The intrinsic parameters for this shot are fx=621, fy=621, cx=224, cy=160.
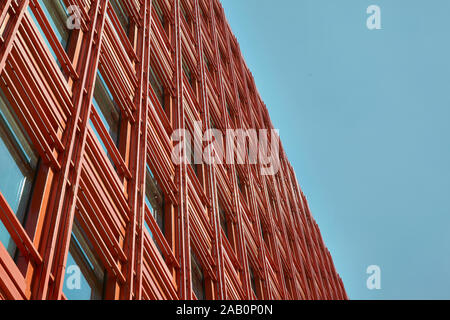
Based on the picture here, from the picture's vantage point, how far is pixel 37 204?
13.1m

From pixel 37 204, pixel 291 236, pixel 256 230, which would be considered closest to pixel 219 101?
pixel 256 230

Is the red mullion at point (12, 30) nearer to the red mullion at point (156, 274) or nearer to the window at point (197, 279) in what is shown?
the red mullion at point (156, 274)

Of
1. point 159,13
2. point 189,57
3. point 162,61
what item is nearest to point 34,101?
point 162,61

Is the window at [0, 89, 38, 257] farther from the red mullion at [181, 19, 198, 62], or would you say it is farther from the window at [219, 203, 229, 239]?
the red mullion at [181, 19, 198, 62]

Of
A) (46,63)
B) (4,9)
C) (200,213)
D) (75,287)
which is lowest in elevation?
(75,287)

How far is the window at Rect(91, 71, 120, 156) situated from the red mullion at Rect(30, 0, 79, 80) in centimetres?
206

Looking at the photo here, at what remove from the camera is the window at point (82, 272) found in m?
13.8

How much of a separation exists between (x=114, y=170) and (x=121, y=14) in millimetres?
9739

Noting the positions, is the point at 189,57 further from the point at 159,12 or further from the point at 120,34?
the point at 120,34

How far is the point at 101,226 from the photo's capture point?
1581cm

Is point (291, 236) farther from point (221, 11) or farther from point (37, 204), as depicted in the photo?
point (37, 204)

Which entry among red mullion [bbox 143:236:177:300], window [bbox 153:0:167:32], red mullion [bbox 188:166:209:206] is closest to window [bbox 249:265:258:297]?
red mullion [bbox 188:166:209:206]

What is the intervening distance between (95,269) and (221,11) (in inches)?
1433

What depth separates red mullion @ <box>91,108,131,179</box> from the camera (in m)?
18.0
